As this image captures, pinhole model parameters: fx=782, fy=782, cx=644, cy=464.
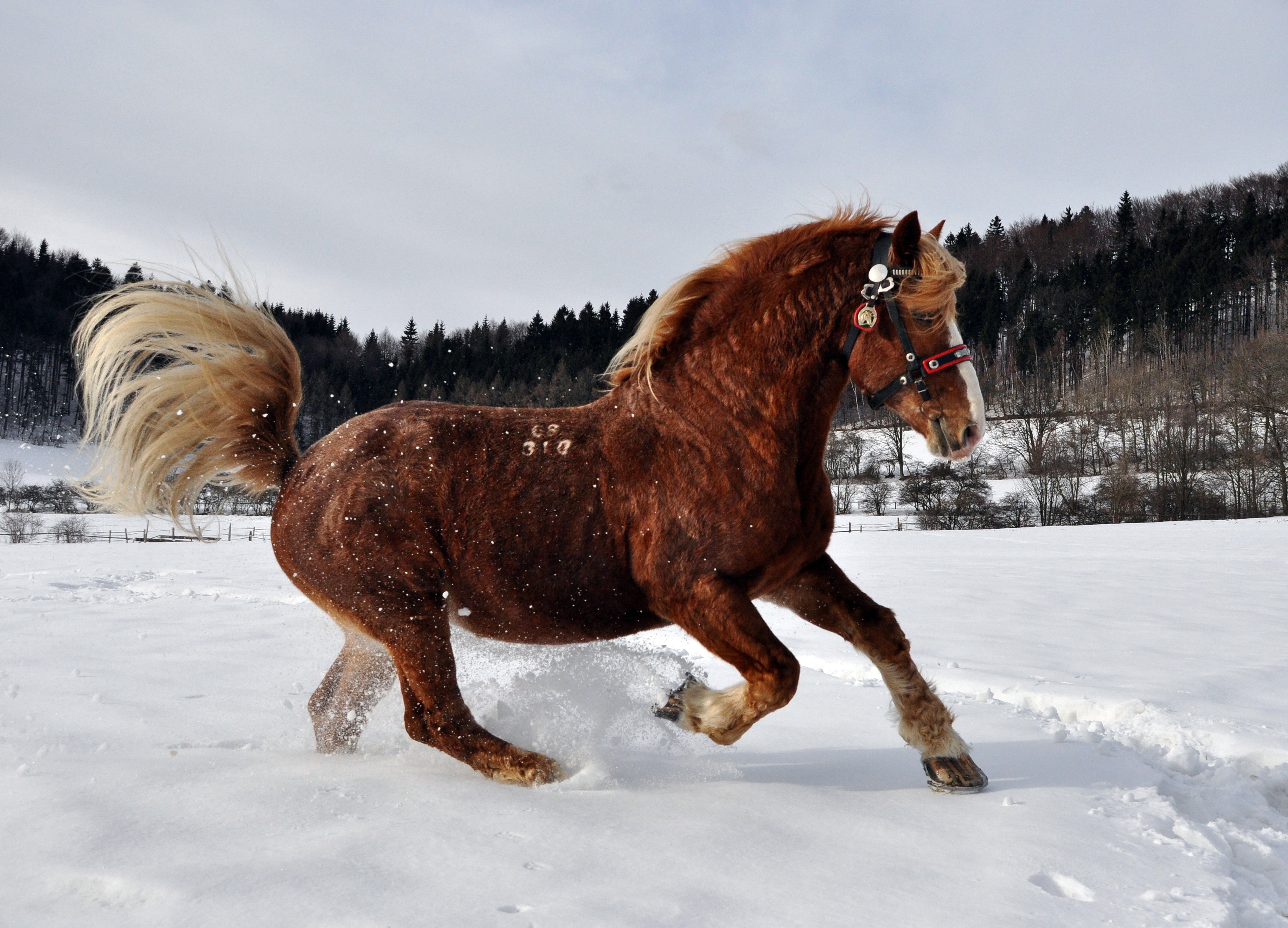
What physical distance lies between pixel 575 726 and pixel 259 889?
173cm

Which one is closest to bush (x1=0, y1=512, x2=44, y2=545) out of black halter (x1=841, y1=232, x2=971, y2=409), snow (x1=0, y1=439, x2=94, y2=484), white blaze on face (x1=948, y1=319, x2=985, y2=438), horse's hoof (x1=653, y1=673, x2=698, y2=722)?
snow (x1=0, y1=439, x2=94, y2=484)

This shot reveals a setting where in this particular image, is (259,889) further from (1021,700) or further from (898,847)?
(1021,700)

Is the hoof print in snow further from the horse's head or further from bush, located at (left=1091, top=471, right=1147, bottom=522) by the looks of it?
bush, located at (left=1091, top=471, right=1147, bottom=522)

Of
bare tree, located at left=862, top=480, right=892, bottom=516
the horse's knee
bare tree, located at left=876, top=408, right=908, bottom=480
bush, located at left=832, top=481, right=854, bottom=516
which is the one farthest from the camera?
bare tree, located at left=876, top=408, right=908, bottom=480

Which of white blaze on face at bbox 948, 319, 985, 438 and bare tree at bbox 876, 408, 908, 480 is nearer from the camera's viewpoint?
white blaze on face at bbox 948, 319, 985, 438

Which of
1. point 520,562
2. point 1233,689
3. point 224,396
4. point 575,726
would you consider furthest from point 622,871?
point 1233,689

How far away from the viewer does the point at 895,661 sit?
296 cm

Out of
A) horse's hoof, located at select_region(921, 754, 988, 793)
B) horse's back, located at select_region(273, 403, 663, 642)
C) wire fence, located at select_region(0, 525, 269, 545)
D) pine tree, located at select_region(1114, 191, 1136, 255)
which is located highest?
pine tree, located at select_region(1114, 191, 1136, 255)

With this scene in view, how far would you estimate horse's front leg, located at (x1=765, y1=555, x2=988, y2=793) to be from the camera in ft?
A: 9.43

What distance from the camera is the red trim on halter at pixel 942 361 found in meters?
2.75

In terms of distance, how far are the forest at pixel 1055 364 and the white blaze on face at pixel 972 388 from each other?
0.20 m

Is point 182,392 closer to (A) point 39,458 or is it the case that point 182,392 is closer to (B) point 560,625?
(B) point 560,625

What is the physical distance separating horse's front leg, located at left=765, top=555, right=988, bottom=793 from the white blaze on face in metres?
0.71

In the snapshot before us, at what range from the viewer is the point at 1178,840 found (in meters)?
2.37
